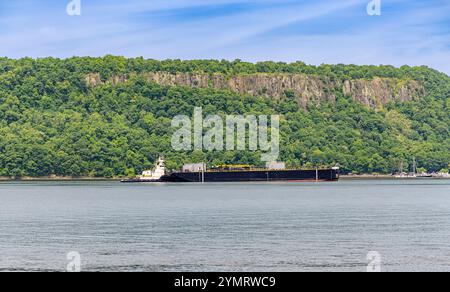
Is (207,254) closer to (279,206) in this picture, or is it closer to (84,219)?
(84,219)

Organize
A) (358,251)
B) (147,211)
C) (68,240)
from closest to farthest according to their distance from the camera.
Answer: (358,251) → (68,240) → (147,211)

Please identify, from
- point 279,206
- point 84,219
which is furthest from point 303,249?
point 279,206

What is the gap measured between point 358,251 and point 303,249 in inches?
150

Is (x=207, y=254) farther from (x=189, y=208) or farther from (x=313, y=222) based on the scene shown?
(x=189, y=208)

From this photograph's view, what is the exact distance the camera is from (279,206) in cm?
12575
